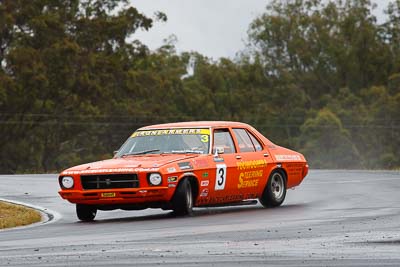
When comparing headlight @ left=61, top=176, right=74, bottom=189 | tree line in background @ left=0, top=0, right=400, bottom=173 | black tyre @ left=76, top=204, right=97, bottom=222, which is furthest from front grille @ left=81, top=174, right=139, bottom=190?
tree line in background @ left=0, top=0, right=400, bottom=173

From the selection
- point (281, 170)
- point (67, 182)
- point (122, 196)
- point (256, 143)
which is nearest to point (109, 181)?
point (122, 196)

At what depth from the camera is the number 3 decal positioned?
16625 mm

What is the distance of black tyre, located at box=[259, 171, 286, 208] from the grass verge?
343 centimetres

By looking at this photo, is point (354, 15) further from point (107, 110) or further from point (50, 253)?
point (50, 253)

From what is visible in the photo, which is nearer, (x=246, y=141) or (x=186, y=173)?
(x=186, y=173)

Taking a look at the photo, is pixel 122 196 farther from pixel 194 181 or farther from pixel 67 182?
pixel 194 181

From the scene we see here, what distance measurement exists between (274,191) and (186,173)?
2484 mm

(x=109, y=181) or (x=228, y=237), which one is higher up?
(x=109, y=181)

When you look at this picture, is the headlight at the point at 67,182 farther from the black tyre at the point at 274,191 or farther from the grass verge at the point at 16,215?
the black tyre at the point at 274,191

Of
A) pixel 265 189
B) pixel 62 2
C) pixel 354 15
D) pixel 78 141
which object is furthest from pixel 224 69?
pixel 265 189

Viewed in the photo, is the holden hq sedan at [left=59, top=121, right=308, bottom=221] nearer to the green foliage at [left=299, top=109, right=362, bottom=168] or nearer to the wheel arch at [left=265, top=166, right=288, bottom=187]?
the wheel arch at [left=265, top=166, right=288, bottom=187]

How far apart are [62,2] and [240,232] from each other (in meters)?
58.9

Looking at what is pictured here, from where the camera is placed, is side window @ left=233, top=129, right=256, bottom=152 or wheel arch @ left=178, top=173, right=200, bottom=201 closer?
wheel arch @ left=178, top=173, right=200, bottom=201

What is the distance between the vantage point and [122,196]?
51.5 feet
